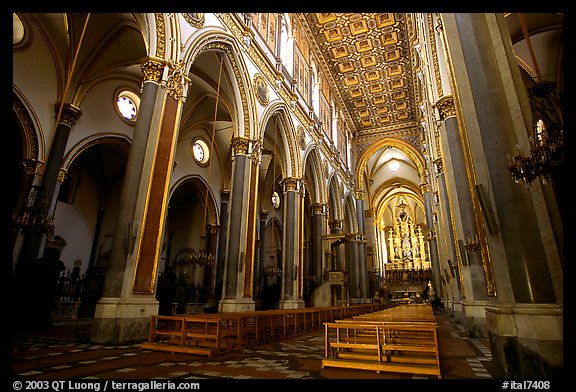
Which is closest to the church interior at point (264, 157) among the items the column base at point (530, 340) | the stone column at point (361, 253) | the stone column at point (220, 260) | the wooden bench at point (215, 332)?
the column base at point (530, 340)

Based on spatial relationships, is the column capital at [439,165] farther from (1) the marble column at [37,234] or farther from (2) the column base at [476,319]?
(1) the marble column at [37,234]

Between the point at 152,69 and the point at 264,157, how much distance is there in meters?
12.1

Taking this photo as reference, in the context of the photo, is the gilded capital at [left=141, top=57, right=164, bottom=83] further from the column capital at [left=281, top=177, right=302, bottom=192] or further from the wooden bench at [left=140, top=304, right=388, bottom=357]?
the column capital at [left=281, top=177, right=302, bottom=192]

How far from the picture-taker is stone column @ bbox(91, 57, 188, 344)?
5.37 m

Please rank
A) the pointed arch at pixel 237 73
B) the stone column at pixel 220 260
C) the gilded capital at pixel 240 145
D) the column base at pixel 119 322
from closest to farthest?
the column base at pixel 119 322, the pointed arch at pixel 237 73, the gilded capital at pixel 240 145, the stone column at pixel 220 260

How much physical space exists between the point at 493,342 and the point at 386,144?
22826 mm

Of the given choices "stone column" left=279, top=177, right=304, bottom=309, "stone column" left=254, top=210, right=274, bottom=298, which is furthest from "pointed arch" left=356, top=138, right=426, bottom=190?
"stone column" left=279, top=177, right=304, bottom=309

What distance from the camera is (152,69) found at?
21.9 ft

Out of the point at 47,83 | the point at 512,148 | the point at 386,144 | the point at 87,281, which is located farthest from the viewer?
the point at 386,144

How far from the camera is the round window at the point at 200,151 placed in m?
15.6

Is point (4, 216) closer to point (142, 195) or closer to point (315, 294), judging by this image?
point (142, 195)

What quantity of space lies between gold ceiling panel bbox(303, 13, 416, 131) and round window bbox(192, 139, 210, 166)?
27.1ft

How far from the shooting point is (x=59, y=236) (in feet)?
43.3

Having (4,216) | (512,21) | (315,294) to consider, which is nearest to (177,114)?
(4,216)
